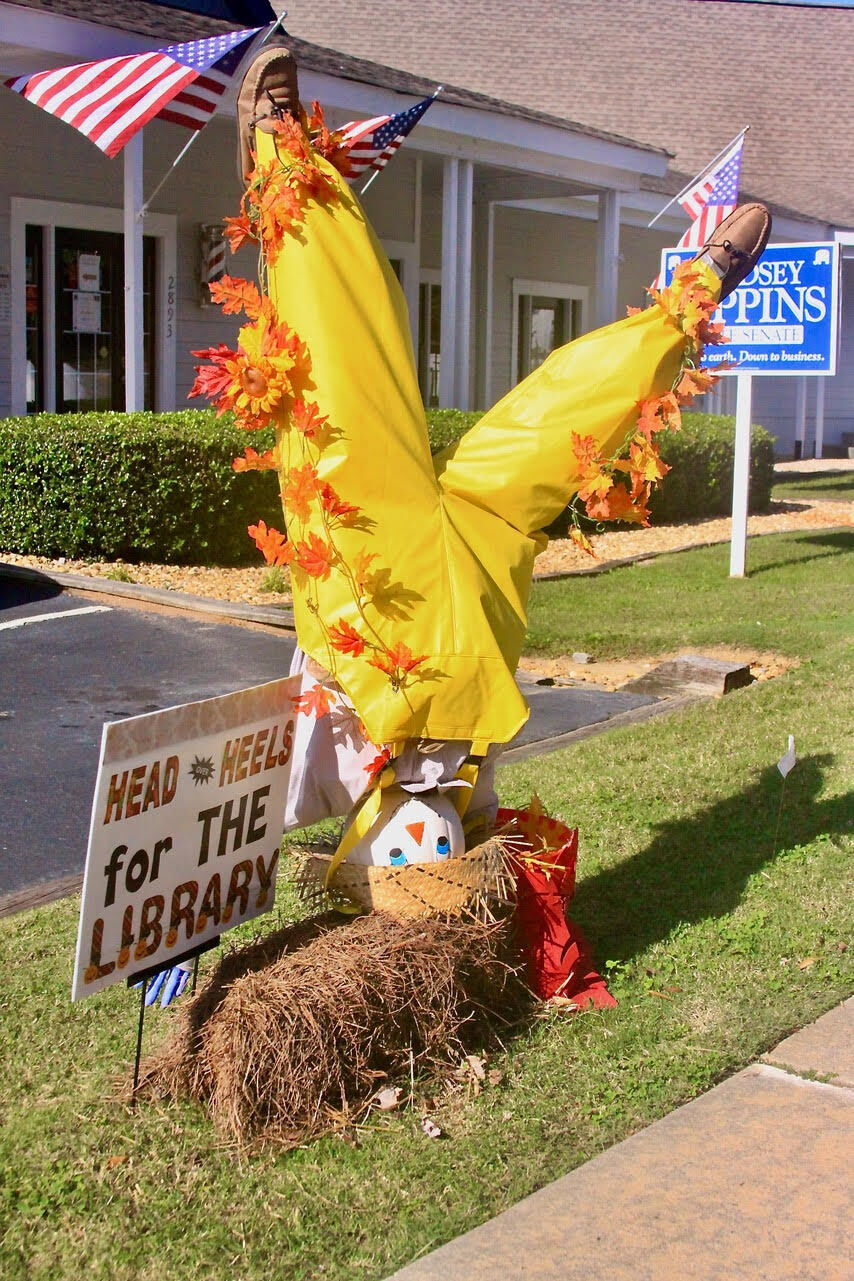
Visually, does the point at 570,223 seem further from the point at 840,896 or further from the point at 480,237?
the point at 840,896

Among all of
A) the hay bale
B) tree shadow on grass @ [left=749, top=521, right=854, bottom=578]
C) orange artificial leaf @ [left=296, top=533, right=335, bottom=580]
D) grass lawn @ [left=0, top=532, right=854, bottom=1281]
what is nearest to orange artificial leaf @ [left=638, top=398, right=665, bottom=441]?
orange artificial leaf @ [left=296, top=533, right=335, bottom=580]

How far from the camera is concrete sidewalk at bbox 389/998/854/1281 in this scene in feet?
9.37

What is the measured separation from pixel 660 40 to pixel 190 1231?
92.3 ft

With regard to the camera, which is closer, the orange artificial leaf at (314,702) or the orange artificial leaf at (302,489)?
the orange artificial leaf at (302,489)

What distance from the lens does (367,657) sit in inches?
138

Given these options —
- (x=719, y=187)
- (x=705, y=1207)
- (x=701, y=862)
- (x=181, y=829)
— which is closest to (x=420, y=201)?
(x=719, y=187)

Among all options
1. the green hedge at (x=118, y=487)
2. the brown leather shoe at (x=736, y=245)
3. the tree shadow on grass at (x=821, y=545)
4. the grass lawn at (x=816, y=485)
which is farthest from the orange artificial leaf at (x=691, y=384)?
the grass lawn at (x=816, y=485)

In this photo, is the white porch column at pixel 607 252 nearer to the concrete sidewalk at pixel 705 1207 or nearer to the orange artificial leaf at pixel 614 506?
the orange artificial leaf at pixel 614 506

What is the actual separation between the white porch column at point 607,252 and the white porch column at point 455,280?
2.37m

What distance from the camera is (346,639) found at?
3.47m

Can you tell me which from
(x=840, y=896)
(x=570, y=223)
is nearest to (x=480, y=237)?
(x=570, y=223)

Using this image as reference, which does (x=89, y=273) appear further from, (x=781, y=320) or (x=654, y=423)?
(x=654, y=423)

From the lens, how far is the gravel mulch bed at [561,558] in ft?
33.6

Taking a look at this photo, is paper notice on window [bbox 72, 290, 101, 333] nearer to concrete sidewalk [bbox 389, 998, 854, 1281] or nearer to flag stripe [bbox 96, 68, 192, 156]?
flag stripe [bbox 96, 68, 192, 156]
